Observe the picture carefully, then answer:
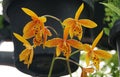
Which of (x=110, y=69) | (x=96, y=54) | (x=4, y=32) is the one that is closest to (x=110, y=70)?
(x=110, y=69)

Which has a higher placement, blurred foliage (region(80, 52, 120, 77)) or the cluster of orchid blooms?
the cluster of orchid blooms

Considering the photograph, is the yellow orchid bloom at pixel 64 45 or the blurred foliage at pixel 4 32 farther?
the blurred foliage at pixel 4 32

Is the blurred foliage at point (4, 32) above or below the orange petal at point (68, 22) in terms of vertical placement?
below

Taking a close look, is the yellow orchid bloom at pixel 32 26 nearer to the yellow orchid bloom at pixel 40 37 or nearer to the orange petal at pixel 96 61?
the yellow orchid bloom at pixel 40 37

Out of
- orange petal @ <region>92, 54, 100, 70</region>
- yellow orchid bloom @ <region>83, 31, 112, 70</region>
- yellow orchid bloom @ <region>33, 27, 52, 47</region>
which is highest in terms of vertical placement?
yellow orchid bloom @ <region>33, 27, 52, 47</region>

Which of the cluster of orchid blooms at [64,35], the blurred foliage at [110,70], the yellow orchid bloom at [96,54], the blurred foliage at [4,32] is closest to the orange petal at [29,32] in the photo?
the cluster of orchid blooms at [64,35]

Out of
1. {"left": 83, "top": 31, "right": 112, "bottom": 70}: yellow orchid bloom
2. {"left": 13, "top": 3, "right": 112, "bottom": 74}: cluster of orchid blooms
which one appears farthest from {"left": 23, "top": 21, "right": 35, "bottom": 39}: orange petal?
{"left": 83, "top": 31, "right": 112, "bottom": 70}: yellow orchid bloom

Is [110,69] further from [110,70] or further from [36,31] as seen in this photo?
[36,31]

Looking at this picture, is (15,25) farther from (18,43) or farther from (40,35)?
(40,35)

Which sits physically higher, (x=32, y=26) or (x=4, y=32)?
(x=32, y=26)

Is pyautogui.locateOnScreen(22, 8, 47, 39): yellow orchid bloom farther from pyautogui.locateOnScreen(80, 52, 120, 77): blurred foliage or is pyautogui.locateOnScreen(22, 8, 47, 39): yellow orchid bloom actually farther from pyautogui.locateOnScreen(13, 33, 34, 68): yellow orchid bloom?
pyautogui.locateOnScreen(80, 52, 120, 77): blurred foliage

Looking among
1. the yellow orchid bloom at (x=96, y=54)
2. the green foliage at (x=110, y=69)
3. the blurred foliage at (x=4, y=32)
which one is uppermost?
the yellow orchid bloom at (x=96, y=54)
